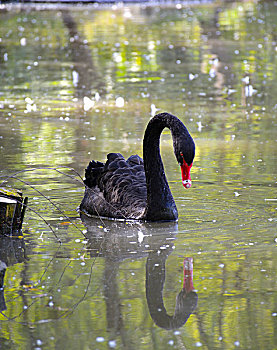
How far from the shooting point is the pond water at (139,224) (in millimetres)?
5035

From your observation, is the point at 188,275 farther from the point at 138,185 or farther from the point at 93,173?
the point at 93,173

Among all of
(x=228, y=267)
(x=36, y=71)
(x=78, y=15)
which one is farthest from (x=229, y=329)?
(x=78, y=15)

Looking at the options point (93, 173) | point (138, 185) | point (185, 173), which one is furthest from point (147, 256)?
point (93, 173)

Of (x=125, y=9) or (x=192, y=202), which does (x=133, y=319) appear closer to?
(x=192, y=202)

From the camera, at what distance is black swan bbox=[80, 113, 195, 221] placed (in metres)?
7.37

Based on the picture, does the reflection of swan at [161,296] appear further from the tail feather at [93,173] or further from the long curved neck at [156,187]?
the tail feather at [93,173]

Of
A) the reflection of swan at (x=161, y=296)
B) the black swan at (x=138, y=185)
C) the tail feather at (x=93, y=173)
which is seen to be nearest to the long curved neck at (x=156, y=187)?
the black swan at (x=138, y=185)

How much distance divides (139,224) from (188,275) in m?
1.61

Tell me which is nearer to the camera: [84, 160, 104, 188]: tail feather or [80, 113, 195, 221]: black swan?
[80, 113, 195, 221]: black swan

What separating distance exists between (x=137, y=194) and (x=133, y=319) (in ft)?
9.07

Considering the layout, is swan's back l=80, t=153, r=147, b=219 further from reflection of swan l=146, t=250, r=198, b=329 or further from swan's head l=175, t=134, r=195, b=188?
reflection of swan l=146, t=250, r=198, b=329

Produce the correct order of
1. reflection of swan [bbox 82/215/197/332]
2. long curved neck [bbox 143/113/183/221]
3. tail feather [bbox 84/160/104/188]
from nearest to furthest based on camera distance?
reflection of swan [bbox 82/215/197/332] → long curved neck [bbox 143/113/183/221] → tail feather [bbox 84/160/104/188]

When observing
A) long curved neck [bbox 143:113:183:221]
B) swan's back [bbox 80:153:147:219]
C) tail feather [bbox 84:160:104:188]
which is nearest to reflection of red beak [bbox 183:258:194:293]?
long curved neck [bbox 143:113:183:221]

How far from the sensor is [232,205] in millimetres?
7738
